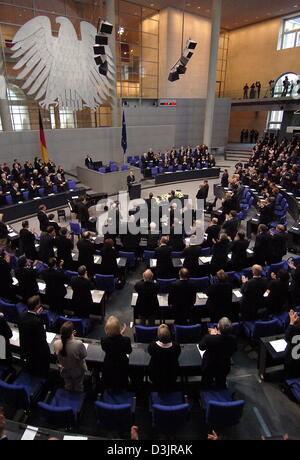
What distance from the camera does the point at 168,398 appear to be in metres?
3.86

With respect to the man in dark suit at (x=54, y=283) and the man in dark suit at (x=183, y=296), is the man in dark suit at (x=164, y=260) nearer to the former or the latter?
the man in dark suit at (x=183, y=296)

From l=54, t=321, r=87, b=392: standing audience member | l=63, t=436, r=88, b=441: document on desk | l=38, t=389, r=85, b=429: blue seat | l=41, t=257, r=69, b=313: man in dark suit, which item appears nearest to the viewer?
l=63, t=436, r=88, b=441: document on desk

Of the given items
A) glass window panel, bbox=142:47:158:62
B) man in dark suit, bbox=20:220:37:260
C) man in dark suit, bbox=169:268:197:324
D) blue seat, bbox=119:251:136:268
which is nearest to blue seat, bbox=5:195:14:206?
man in dark suit, bbox=20:220:37:260

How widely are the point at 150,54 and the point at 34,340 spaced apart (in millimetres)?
24798

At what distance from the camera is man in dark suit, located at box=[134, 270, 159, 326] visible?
511 centimetres

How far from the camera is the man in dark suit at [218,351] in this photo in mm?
3689

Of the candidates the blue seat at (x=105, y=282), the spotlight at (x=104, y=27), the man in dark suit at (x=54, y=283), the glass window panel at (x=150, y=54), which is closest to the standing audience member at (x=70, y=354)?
the man in dark suit at (x=54, y=283)

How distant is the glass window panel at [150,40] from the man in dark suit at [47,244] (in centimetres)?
2171

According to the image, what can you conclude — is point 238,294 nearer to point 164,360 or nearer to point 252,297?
point 252,297

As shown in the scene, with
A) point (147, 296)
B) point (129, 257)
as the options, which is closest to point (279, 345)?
point (147, 296)

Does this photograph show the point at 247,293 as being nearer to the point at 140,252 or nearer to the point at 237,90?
the point at 140,252

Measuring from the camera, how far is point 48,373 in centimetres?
416

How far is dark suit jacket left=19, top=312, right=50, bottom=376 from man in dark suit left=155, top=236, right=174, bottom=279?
124 inches

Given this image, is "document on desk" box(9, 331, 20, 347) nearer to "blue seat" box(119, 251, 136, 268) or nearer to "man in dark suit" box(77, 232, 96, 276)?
"man in dark suit" box(77, 232, 96, 276)
